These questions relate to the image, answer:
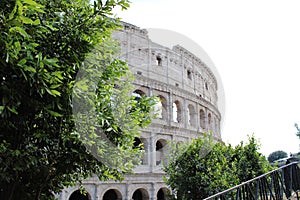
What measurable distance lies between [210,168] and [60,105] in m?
8.49

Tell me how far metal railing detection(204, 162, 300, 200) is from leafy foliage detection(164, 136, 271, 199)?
176 inches

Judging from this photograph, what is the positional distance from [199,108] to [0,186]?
1923 centimetres

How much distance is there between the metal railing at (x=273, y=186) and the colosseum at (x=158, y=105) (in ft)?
32.0

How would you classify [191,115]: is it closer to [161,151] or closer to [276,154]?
[161,151]

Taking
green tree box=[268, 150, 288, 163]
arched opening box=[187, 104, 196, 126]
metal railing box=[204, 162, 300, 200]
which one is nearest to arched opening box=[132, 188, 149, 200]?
arched opening box=[187, 104, 196, 126]

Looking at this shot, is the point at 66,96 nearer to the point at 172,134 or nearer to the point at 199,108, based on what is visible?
the point at 172,134

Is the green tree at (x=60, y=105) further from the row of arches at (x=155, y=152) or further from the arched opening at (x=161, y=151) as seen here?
the arched opening at (x=161, y=151)

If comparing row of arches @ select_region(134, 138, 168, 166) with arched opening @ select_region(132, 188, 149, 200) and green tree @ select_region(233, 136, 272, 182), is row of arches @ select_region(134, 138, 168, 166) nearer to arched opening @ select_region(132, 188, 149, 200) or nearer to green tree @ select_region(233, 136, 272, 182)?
arched opening @ select_region(132, 188, 149, 200)

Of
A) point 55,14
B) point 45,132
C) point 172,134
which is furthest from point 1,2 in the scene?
point 172,134

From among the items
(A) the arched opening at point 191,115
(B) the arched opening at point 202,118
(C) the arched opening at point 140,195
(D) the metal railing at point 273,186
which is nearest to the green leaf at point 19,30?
(D) the metal railing at point 273,186

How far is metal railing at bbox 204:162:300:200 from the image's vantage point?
4.26 m

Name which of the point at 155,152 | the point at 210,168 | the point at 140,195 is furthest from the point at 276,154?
the point at 210,168

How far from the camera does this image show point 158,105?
719 inches

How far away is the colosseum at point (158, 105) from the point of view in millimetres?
17250
